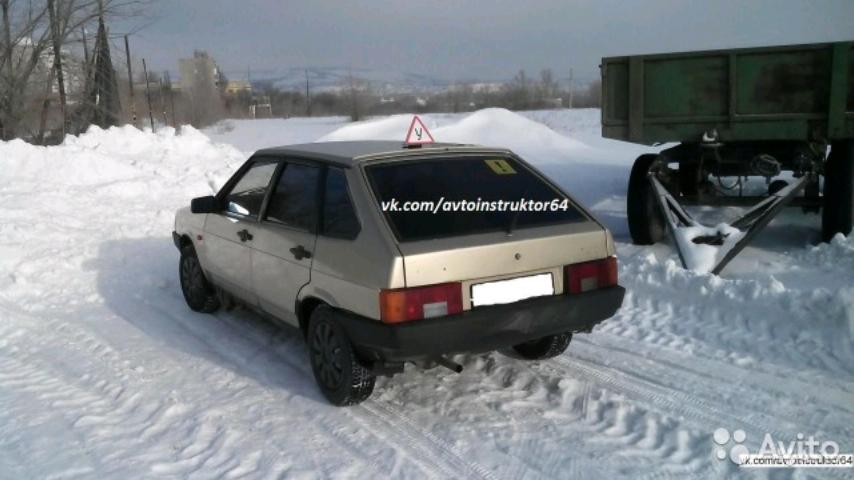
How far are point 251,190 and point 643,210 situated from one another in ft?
14.8

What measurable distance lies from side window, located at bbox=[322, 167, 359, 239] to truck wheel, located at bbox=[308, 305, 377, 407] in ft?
1.52

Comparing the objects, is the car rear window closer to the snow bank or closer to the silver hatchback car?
the silver hatchback car

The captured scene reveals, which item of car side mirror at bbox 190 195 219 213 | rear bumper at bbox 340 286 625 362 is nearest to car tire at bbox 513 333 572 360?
rear bumper at bbox 340 286 625 362

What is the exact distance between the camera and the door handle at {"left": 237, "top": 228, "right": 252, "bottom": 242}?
4.99 m

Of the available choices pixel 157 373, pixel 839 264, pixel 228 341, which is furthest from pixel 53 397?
pixel 839 264

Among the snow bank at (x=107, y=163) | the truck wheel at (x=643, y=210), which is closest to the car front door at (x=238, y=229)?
the truck wheel at (x=643, y=210)

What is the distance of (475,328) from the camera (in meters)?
3.71

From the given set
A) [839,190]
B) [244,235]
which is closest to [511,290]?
[244,235]

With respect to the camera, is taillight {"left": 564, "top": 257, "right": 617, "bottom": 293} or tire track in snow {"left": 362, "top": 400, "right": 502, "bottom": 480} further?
taillight {"left": 564, "top": 257, "right": 617, "bottom": 293}

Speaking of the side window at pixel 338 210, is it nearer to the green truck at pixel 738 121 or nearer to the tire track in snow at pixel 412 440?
the tire track in snow at pixel 412 440

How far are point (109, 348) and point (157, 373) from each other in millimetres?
821

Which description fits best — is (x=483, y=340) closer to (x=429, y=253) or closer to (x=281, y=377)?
(x=429, y=253)

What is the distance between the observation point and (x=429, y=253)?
3.63 metres

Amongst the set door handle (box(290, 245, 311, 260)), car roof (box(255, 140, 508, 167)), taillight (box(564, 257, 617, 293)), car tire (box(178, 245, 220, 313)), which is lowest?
car tire (box(178, 245, 220, 313))
